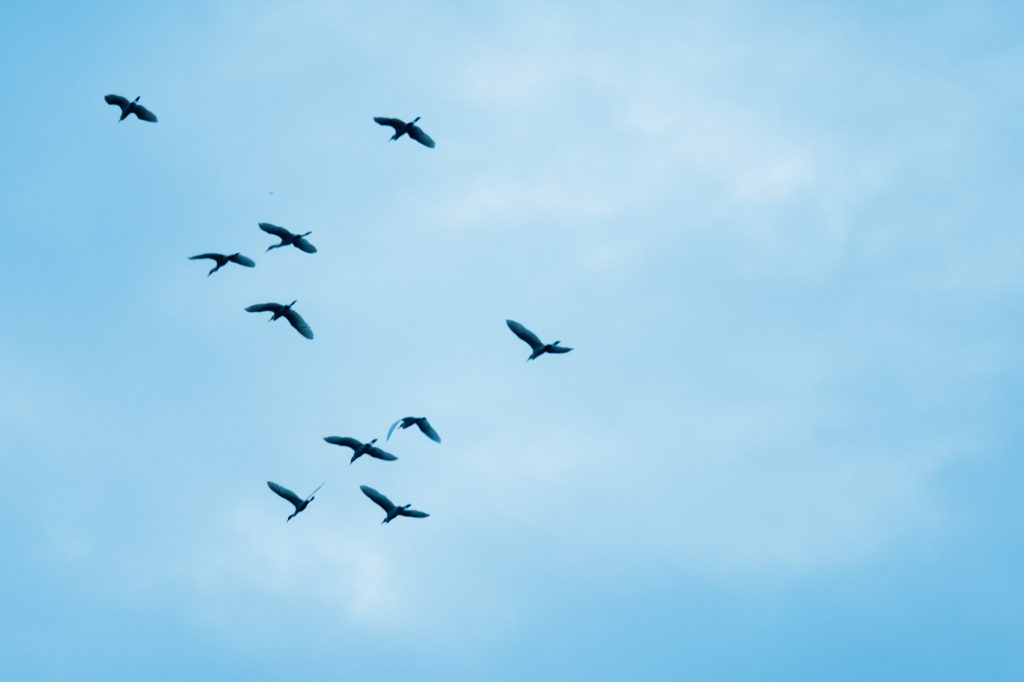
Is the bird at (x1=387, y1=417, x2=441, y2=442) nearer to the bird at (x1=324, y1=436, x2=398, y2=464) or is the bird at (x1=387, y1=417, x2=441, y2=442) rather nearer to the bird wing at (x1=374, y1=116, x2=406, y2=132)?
the bird at (x1=324, y1=436, x2=398, y2=464)

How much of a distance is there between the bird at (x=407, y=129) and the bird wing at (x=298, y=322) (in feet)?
53.6

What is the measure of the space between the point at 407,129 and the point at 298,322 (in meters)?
17.8

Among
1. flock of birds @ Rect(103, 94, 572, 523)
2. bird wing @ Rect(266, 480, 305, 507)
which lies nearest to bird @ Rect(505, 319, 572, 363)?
flock of birds @ Rect(103, 94, 572, 523)

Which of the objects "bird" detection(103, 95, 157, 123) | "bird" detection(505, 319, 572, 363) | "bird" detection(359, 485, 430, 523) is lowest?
"bird" detection(359, 485, 430, 523)

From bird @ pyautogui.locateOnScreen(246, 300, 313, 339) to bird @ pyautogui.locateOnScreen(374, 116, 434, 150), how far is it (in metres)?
16.1

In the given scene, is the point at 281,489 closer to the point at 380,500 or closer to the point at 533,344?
the point at 380,500

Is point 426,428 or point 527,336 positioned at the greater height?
point 527,336

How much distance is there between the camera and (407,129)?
4365 inches

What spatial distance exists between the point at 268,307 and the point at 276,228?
630 centimetres

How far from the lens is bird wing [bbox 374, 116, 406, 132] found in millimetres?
110100

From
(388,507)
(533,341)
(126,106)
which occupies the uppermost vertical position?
(126,106)

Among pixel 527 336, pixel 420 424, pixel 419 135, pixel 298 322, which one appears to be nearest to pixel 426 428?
→ pixel 420 424

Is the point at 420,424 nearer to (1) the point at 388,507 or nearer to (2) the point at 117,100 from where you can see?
(1) the point at 388,507

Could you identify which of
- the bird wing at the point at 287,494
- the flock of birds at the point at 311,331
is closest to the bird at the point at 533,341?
the flock of birds at the point at 311,331
